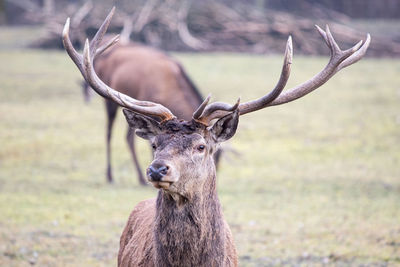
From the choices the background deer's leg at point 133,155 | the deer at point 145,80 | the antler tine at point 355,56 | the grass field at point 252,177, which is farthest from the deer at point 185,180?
the background deer's leg at point 133,155

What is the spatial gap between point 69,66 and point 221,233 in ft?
59.6

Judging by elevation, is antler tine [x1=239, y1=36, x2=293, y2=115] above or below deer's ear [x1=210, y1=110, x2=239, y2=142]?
above

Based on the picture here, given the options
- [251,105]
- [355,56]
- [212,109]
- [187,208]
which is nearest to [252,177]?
[355,56]

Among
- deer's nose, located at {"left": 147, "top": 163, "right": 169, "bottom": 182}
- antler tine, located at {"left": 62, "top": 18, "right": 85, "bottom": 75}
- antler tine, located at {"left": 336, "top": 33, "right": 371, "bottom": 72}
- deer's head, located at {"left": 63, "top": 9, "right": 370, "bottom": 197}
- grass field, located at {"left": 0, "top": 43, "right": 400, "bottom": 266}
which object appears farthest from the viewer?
grass field, located at {"left": 0, "top": 43, "right": 400, "bottom": 266}

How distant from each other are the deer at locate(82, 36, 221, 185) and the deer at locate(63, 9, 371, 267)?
15.7 ft

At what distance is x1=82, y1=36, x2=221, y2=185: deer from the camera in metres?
9.92

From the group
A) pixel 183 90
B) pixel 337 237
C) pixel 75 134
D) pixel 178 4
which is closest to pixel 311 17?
pixel 178 4

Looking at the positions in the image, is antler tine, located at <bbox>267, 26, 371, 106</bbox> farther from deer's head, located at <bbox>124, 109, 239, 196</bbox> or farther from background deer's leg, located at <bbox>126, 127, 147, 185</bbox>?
background deer's leg, located at <bbox>126, 127, 147, 185</bbox>

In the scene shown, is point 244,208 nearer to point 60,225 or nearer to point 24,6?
point 60,225

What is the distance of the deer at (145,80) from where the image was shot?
391 inches

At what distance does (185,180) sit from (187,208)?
0.20 metres

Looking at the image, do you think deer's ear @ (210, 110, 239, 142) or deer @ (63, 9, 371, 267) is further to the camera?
deer's ear @ (210, 110, 239, 142)

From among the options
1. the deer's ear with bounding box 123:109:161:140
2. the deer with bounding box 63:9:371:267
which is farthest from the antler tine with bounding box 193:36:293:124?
the deer's ear with bounding box 123:109:161:140

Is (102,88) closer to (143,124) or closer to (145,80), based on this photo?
(143,124)
